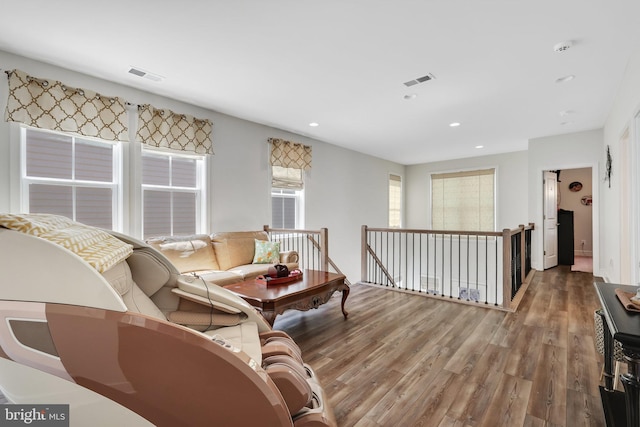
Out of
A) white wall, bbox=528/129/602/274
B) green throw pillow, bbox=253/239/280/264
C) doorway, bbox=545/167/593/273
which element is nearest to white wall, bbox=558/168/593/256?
doorway, bbox=545/167/593/273

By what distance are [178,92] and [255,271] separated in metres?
2.36

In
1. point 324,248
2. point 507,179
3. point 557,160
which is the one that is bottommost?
point 324,248

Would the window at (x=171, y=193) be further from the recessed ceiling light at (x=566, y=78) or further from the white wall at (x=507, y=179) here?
the white wall at (x=507, y=179)

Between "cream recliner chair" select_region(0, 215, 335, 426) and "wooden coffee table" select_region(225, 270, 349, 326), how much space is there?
1.46 metres

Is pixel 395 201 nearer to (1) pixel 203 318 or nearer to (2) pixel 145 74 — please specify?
(2) pixel 145 74

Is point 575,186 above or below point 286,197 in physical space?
above

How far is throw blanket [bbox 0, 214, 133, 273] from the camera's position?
97cm

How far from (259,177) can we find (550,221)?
5.81 m

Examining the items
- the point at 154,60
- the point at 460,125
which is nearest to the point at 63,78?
the point at 154,60

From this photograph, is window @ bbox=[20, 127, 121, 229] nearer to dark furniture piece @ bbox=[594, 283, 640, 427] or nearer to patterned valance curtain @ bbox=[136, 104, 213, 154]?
patterned valance curtain @ bbox=[136, 104, 213, 154]

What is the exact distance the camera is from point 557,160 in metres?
5.29

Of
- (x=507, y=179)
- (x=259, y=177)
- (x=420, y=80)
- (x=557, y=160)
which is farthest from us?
(x=507, y=179)

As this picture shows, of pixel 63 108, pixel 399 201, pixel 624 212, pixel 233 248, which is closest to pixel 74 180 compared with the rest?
pixel 63 108

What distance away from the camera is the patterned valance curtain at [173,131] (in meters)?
3.34
